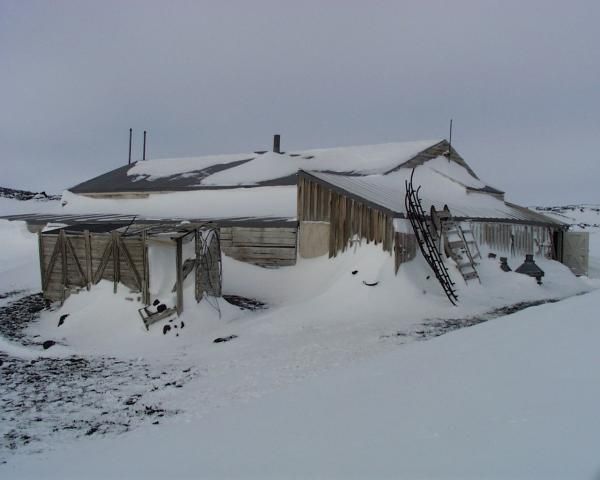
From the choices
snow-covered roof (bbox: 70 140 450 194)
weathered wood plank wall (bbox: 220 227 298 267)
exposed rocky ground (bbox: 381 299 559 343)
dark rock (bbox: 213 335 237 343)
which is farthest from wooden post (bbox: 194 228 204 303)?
snow-covered roof (bbox: 70 140 450 194)

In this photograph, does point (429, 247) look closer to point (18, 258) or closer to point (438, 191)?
point (438, 191)

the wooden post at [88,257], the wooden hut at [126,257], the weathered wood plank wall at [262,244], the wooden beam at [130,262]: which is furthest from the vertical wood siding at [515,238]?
the wooden post at [88,257]

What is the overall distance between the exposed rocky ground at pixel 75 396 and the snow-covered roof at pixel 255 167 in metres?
14.2

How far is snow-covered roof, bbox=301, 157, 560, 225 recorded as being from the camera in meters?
16.4

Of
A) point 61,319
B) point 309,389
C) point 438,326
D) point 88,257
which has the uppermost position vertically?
point 88,257

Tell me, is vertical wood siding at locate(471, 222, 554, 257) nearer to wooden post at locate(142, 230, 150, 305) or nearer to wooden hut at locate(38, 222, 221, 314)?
wooden hut at locate(38, 222, 221, 314)

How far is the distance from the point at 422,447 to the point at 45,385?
665cm

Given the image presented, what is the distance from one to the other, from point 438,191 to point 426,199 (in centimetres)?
318

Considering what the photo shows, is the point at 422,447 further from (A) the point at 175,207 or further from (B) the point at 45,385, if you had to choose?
(A) the point at 175,207

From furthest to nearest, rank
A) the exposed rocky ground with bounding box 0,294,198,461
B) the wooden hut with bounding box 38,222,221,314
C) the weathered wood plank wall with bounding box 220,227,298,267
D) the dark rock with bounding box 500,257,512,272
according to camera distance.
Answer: the weathered wood plank wall with bounding box 220,227,298,267 → the dark rock with bounding box 500,257,512,272 → the wooden hut with bounding box 38,222,221,314 → the exposed rocky ground with bounding box 0,294,198,461

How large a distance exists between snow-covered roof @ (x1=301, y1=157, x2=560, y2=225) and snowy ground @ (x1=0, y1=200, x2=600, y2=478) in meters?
3.49

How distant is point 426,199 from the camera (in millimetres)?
19547

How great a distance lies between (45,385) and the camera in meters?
8.16

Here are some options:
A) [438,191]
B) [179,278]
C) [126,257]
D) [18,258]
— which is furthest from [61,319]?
[438,191]
